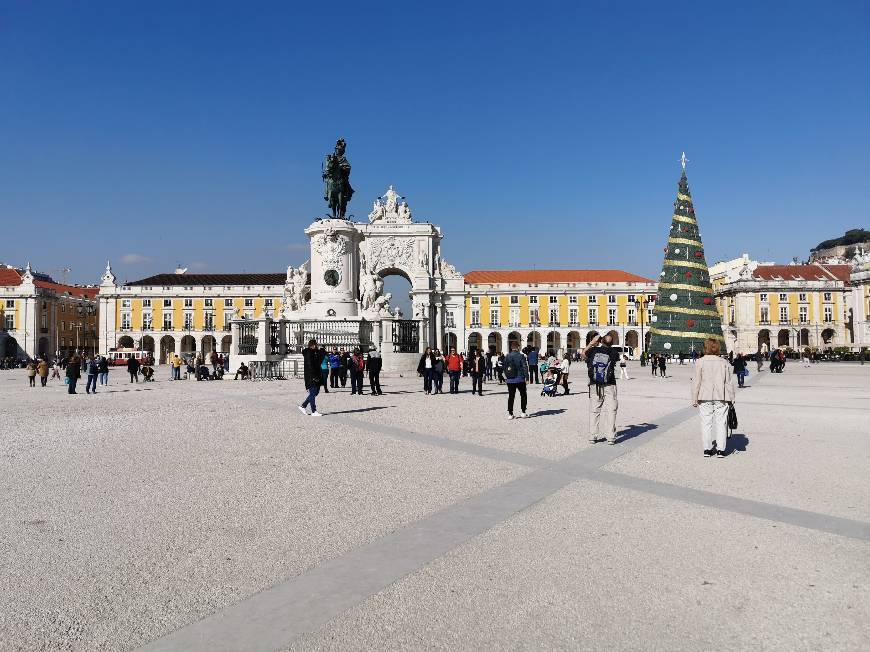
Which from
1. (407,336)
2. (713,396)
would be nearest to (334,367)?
(407,336)

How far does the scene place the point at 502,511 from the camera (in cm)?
519

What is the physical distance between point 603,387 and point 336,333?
18254mm

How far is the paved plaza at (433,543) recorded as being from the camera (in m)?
3.17

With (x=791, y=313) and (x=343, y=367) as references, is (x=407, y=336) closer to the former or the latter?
(x=343, y=367)

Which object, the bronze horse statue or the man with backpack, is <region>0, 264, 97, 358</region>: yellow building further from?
the man with backpack

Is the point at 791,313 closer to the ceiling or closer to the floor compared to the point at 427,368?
closer to the ceiling

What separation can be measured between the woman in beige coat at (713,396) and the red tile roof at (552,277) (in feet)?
240

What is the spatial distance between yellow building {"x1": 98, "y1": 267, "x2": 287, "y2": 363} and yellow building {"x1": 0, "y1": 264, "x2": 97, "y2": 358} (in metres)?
3.49

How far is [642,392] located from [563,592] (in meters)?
15.9

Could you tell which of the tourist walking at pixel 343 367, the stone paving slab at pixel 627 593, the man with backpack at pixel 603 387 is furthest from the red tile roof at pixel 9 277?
the stone paving slab at pixel 627 593

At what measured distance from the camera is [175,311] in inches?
3029

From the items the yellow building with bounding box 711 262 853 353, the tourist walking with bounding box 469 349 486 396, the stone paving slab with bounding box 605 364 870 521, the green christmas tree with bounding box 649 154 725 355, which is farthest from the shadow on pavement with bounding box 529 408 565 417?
the yellow building with bounding box 711 262 853 353

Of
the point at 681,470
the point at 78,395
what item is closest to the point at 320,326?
the point at 78,395

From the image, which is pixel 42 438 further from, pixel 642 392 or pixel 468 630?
pixel 642 392
